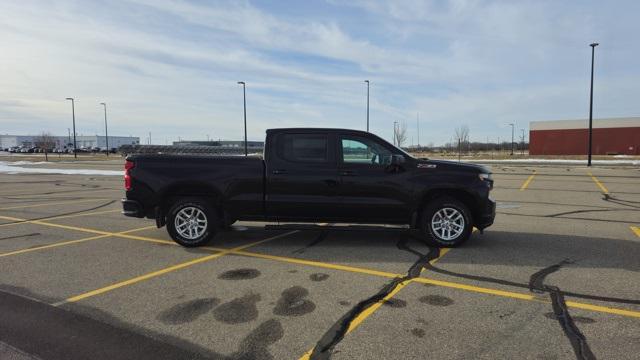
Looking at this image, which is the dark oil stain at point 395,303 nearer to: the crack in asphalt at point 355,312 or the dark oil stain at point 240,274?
the crack in asphalt at point 355,312

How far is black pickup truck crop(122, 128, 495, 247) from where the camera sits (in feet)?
22.7

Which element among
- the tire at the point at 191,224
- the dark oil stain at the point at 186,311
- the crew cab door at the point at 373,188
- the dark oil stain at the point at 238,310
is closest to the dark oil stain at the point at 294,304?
the dark oil stain at the point at 238,310

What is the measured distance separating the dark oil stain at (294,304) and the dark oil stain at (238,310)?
0.80 feet

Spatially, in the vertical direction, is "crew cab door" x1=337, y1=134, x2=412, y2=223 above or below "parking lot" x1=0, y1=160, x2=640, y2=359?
above

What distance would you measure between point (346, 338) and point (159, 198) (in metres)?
4.55

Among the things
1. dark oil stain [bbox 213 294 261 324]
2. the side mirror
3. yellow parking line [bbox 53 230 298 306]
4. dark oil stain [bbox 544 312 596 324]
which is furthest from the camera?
the side mirror

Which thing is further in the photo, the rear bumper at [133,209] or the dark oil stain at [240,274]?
the rear bumper at [133,209]

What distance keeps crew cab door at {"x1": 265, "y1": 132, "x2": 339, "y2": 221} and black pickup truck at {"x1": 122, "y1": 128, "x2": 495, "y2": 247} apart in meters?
0.02

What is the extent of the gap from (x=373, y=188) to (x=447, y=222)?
1.28 m

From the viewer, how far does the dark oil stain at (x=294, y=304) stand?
4.35m

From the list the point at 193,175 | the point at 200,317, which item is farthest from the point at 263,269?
the point at 193,175

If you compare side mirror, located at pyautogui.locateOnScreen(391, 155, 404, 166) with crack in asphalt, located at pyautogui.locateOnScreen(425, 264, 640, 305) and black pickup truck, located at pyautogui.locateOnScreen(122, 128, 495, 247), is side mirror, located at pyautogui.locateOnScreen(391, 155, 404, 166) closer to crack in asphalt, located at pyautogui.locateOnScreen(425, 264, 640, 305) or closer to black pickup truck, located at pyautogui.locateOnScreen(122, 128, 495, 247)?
black pickup truck, located at pyautogui.locateOnScreen(122, 128, 495, 247)

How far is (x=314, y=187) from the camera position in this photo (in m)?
6.96

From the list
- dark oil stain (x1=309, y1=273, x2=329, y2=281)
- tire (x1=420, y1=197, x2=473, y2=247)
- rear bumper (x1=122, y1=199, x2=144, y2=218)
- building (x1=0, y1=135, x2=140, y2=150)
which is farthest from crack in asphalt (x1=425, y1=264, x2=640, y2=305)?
building (x1=0, y1=135, x2=140, y2=150)
